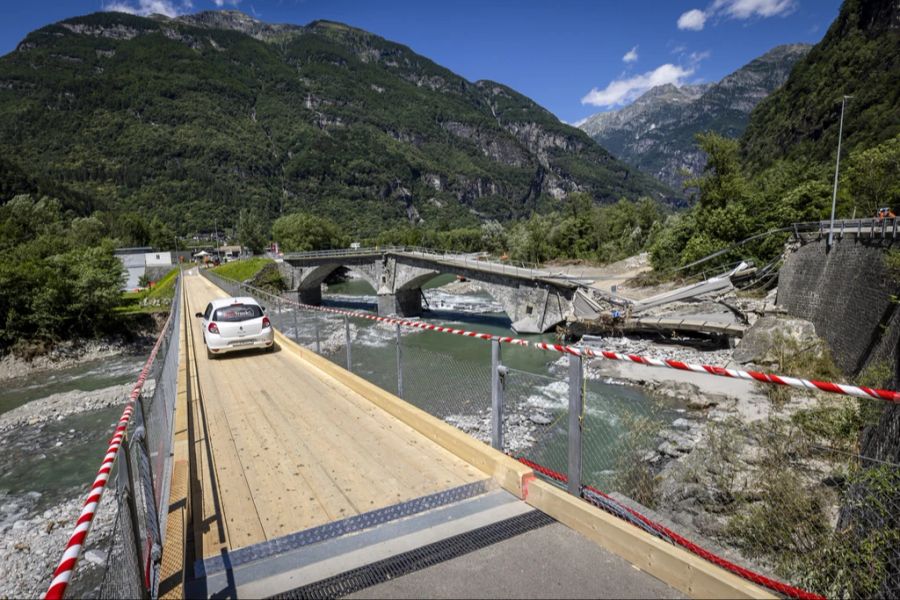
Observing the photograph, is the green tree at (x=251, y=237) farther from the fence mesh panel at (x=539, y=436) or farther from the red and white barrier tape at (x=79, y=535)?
the red and white barrier tape at (x=79, y=535)

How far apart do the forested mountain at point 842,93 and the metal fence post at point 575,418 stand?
75424 millimetres

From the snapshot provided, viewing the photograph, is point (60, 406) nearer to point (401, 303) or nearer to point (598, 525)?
point (598, 525)

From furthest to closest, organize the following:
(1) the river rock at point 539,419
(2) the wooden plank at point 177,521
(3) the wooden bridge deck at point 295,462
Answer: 1. (1) the river rock at point 539,419
2. (3) the wooden bridge deck at point 295,462
3. (2) the wooden plank at point 177,521

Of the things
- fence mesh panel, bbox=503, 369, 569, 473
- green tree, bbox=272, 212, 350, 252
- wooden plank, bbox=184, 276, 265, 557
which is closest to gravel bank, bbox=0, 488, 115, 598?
wooden plank, bbox=184, 276, 265, 557

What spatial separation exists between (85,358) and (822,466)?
1657 inches

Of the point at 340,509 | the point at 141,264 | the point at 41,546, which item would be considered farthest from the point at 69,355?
the point at 141,264

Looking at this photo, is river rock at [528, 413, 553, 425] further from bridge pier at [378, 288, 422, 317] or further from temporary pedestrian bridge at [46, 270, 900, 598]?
bridge pier at [378, 288, 422, 317]

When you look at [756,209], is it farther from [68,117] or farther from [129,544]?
[68,117]

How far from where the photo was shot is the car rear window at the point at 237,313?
12.9 metres

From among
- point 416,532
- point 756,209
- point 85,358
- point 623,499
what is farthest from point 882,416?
point 85,358

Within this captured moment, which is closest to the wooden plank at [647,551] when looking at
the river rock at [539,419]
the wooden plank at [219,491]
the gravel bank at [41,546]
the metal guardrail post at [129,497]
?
the wooden plank at [219,491]

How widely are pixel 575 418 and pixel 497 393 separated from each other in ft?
3.64

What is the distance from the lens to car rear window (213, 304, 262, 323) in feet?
42.3

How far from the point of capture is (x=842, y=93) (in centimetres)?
7944
